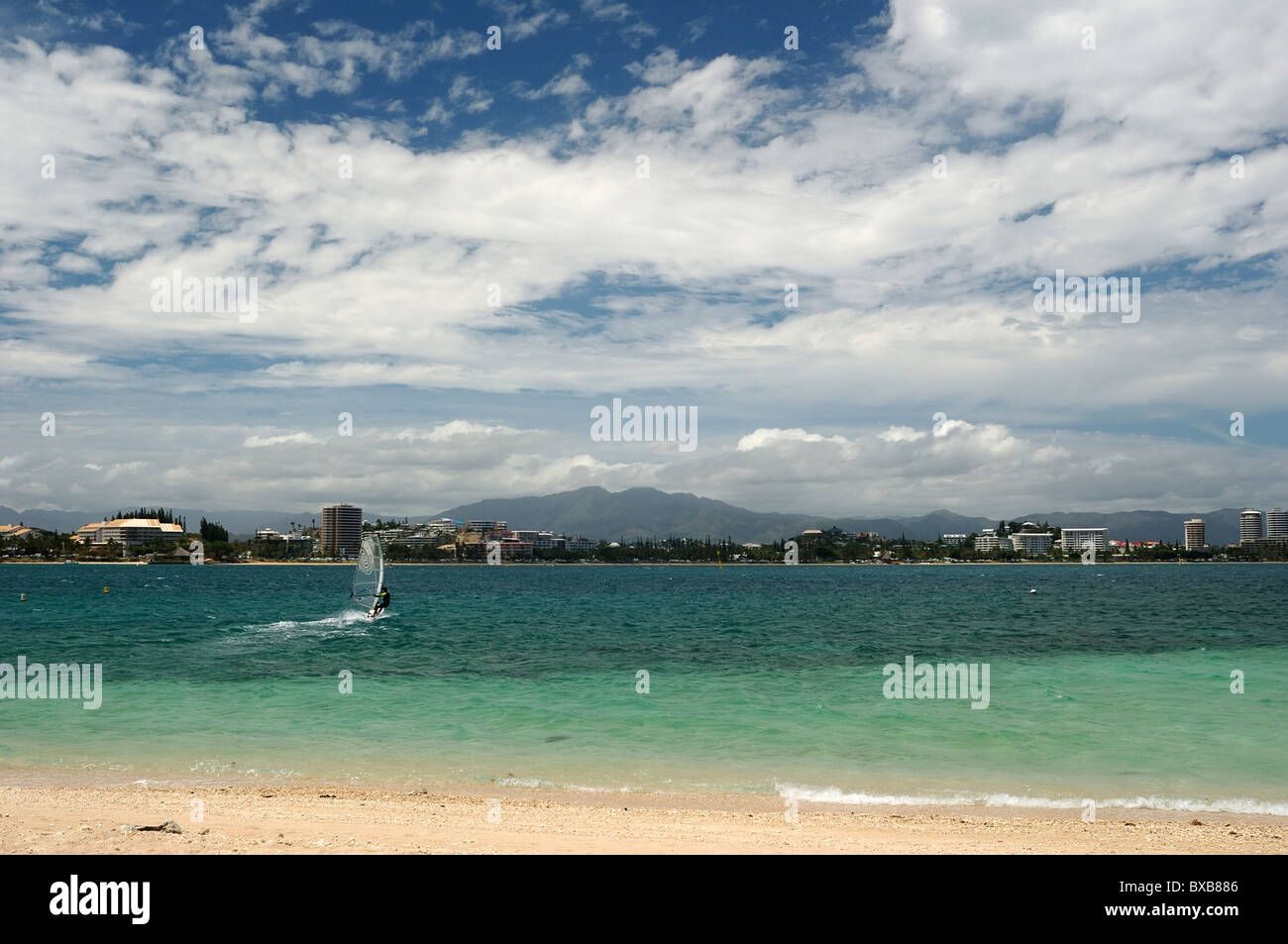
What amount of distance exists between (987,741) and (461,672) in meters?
17.6

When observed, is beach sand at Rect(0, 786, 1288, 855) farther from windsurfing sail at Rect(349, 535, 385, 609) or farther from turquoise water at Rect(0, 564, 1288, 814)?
windsurfing sail at Rect(349, 535, 385, 609)

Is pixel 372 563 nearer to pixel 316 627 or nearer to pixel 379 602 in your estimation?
pixel 316 627

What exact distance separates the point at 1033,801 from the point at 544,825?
319 inches

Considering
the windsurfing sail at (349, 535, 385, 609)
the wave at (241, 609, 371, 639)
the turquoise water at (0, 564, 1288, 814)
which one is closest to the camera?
the turquoise water at (0, 564, 1288, 814)

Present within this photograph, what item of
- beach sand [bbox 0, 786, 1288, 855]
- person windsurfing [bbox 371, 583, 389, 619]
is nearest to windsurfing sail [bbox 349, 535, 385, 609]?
person windsurfing [bbox 371, 583, 389, 619]

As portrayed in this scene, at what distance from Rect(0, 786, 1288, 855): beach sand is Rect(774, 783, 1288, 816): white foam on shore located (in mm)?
381

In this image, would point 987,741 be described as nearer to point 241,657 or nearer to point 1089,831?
point 1089,831

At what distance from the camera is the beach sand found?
9906 mm

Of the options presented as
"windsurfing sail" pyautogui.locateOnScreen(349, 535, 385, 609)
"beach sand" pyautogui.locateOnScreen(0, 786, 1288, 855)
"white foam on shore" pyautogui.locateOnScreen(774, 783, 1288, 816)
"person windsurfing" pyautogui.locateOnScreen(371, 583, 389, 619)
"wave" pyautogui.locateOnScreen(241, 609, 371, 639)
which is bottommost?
"wave" pyautogui.locateOnScreen(241, 609, 371, 639)

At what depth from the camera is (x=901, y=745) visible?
1777 centimetres

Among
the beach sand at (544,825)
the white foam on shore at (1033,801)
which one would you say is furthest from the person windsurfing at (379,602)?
the white foam on shore at (1033,801)
